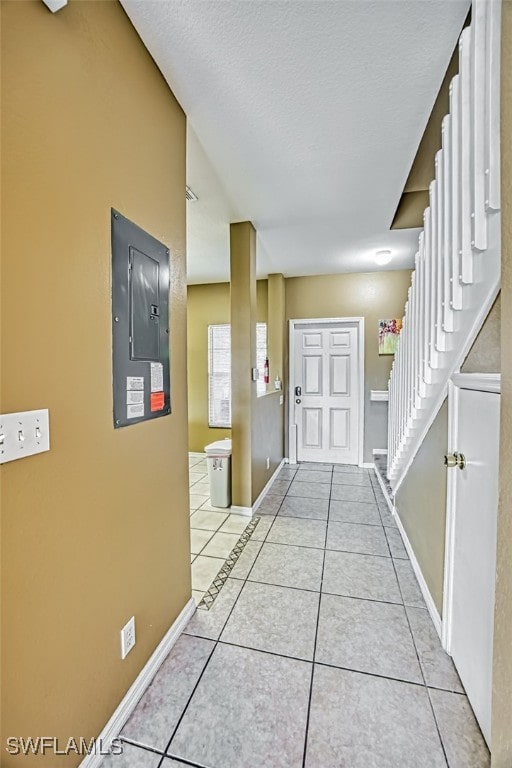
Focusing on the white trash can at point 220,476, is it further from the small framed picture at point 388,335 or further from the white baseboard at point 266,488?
the small framed picture at point 388,335

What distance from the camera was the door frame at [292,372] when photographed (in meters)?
4.41

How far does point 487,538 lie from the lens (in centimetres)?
115

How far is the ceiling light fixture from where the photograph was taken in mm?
3584

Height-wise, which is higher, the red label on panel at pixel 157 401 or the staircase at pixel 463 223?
the staircase at pixel 463 223

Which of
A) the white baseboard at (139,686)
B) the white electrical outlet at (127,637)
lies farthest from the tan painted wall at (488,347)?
the white baseboard at (139,686)

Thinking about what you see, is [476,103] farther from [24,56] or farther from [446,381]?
[24,56]

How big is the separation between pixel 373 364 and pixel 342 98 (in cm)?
322

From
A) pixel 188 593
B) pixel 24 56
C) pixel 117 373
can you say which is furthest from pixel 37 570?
pixel 24 56

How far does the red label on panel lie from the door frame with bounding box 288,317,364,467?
10.8ft

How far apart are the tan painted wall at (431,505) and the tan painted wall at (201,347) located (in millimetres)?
3084

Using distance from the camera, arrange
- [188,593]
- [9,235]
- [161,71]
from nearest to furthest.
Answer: [9,235]
[161,71]
[188,593]

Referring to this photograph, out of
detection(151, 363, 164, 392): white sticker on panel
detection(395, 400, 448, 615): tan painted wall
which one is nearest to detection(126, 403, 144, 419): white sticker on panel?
detection(151, 363, 164, 392): white sticker on panel

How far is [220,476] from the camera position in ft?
10.1

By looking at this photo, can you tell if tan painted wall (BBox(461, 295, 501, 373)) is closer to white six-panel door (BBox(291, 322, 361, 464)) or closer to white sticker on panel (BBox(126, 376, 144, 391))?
white sticker on panel (BBox(126, 376, 144, 391))
